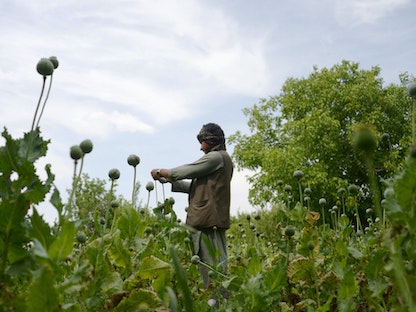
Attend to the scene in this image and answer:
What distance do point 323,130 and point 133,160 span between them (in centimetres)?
2586

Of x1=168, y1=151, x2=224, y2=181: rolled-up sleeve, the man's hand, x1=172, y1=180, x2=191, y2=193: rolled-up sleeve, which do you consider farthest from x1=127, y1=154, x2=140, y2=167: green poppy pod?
x1=172, y1=180, x2=191, y2=193: rolled-up sleeve

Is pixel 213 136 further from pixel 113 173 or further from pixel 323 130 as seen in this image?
pixel 323 130

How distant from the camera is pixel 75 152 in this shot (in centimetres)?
174

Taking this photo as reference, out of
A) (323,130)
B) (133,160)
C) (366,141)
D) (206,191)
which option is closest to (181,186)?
(206,191)

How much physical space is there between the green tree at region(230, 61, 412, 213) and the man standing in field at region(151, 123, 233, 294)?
1973 centimetres

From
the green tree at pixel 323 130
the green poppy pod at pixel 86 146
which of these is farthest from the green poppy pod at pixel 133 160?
the green tree at pixel 323 130

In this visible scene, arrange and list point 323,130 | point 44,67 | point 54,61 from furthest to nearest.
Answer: point 323,130 < point 54,61 < point 44,67

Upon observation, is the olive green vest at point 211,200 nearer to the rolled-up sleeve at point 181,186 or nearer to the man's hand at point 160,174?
the rolled-up sleeve at point 181,186

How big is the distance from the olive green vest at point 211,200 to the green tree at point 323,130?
1975 centimetres

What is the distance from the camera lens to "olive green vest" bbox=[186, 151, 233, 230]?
555cm

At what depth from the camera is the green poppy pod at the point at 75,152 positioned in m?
1.73

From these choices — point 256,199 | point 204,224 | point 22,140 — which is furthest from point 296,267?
point 256,199

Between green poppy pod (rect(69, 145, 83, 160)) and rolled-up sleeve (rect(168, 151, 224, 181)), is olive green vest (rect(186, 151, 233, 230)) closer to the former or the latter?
rolled-up sleeve (rect(168, 151, 224, 181))

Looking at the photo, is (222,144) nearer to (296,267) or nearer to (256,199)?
(296,267)
